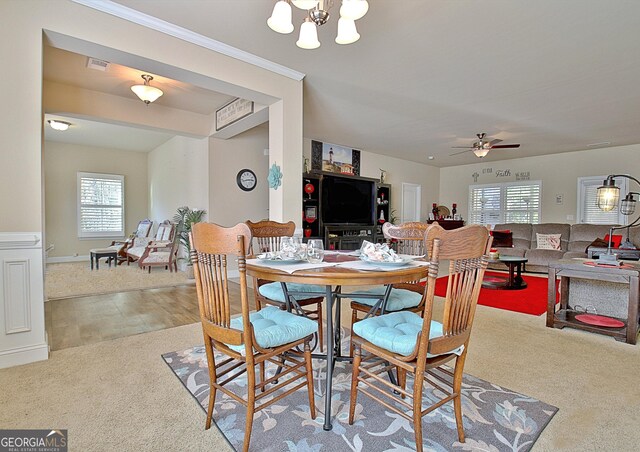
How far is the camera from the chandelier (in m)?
1.80

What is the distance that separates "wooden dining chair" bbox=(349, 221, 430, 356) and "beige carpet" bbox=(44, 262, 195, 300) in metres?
3.81

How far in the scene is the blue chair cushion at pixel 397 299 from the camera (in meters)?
1.97

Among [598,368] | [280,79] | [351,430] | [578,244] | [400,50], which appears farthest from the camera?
[578,244]

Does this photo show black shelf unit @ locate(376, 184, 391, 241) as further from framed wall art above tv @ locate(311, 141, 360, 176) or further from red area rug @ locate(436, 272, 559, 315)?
red area rug @ locate(436, 272, 559, 315)

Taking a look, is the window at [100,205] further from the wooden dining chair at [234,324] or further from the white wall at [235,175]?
the wooden dining chair at [234,324]

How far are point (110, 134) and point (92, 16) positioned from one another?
17.4 ft

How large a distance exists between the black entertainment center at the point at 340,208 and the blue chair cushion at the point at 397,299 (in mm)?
3990

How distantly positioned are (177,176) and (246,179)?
1961mm

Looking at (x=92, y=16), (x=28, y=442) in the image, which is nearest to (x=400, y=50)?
(x=92, y=16)

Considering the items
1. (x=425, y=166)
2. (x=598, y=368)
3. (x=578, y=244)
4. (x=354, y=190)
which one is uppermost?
(x=425, y=166)

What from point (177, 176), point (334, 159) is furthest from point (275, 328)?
point (177, 176)

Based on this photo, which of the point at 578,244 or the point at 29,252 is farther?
the point at 578,244

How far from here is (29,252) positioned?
229 cm

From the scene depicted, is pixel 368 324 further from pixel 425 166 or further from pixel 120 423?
pixel 425 166
